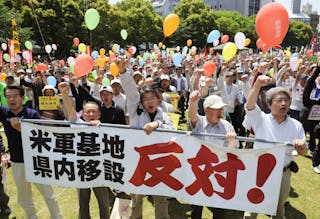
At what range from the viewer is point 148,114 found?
3684 mm

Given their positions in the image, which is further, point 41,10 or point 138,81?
point 41,10

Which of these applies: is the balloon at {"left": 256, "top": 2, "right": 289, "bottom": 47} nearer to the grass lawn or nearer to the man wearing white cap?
the man wearing white cap

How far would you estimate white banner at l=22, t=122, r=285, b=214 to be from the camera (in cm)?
313

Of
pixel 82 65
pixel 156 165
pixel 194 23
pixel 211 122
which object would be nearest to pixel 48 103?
pixel 82 65

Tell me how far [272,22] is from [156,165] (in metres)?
2.33

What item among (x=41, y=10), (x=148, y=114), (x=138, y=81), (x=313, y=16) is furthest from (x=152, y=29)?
(x=313, y=16)

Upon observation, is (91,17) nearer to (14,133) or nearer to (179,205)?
(14,133)

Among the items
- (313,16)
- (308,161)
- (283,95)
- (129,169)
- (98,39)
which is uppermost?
(313,16)

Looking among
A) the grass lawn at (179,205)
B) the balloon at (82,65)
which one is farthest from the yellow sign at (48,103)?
the grass lawn at (179,205)

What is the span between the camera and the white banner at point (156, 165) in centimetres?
313

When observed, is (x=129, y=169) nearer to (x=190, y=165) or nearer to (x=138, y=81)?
(x=190, y=165)

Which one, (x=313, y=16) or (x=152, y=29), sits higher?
(x=313, y=16)

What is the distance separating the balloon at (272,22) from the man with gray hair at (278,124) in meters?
1.06

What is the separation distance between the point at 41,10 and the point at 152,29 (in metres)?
18.0
